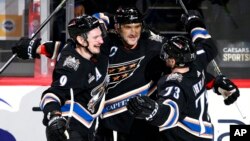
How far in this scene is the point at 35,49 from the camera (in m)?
4.96

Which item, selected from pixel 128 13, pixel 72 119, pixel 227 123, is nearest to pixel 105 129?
pixel 72 119

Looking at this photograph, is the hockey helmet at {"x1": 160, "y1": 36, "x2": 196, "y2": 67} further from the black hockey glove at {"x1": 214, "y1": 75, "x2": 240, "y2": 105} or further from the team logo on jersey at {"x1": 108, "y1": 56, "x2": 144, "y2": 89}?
the black hockey glove at {"x1": 214, "y1": 75, "x2": 240, "y2": 105}

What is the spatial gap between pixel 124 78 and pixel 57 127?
30.4 inches

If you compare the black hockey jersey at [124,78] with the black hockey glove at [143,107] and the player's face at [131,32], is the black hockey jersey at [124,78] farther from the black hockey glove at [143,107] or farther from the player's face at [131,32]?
the black hockey glove at [143,107]

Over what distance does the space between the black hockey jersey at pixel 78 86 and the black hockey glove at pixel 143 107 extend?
1.83ft

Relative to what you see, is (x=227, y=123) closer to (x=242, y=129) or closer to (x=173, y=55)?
(x=242, y=129)

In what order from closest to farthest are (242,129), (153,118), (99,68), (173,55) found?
(153,118) < (173,55) < (99,68) < (242,129)

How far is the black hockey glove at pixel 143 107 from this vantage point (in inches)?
154

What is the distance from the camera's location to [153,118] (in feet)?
13.1

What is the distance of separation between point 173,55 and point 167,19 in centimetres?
155

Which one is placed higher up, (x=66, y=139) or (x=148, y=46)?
(x=148, y=46)

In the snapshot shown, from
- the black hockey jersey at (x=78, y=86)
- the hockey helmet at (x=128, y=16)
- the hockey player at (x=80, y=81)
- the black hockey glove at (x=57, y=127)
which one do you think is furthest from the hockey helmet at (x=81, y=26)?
the black hockey glove at (x=57, y=127)

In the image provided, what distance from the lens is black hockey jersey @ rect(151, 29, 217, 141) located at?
4043mm

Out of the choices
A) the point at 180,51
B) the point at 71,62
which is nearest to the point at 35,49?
the point at 71,62
